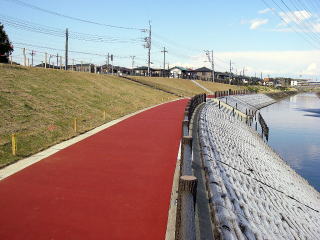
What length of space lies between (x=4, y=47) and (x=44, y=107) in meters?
17.8

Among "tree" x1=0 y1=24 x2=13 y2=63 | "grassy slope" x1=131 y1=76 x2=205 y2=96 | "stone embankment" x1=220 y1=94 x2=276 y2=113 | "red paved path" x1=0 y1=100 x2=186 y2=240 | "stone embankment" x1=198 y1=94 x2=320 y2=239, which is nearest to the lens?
"red paved path" x1=0 y1=100 x2=186 y2=240

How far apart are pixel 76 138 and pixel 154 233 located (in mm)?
10431

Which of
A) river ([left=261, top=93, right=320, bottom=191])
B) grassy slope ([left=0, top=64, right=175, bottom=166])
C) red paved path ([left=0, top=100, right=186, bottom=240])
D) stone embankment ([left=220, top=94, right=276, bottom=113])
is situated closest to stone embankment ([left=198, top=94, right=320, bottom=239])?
red paved path ([left=0, top=100, right=186, bottom=240])

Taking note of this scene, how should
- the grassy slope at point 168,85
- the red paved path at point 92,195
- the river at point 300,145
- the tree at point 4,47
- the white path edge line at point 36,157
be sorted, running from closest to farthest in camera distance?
1. the red paved path at point 92,195
2. the white path edge line at point 36,157
3. the river at point 300,145
4. the tree at point 4,47
5. the grassy slope at point 168,85

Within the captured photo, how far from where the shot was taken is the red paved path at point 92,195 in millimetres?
5953

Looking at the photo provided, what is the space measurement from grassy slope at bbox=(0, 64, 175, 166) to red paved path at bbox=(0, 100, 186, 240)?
2695mm

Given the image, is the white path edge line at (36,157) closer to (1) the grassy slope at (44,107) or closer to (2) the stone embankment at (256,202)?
(1) the grassy slope at (44,107)

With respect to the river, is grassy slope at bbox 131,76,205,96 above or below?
above

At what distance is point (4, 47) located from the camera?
33594 millimetres

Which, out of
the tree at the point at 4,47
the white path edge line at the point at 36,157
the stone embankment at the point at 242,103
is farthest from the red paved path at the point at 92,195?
the stone embankment at the point at 242,103

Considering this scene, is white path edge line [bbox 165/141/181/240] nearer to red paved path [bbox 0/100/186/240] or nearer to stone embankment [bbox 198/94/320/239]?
red paved path [bbox 0/100/186/240]

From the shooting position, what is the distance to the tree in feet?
110

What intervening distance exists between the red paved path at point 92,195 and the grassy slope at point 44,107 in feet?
8.84

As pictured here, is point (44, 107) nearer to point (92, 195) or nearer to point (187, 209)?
point (92, 195)
